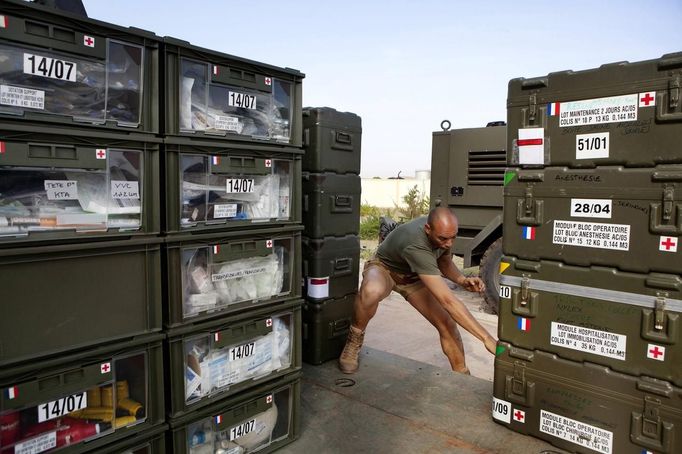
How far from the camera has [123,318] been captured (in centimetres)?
183

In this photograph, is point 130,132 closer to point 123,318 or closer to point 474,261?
point 123,318

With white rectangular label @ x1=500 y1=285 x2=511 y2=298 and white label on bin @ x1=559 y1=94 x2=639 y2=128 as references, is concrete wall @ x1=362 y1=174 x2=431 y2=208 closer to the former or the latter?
white rectangular label @ x1=500 y1=285 x2=511 y2=298

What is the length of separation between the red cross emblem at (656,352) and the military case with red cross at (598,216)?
13.4 inches

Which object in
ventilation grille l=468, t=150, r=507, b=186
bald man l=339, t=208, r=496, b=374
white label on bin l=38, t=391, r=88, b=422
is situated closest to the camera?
white label on bin l=38, t=391, r=88, b=422

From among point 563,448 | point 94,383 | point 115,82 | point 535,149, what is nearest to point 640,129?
point 535,149

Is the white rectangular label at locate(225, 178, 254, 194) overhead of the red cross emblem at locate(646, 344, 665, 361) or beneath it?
overhead

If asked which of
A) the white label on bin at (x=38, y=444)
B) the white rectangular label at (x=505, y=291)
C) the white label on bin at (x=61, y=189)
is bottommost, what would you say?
the white label on bin at (x=38, y=444)

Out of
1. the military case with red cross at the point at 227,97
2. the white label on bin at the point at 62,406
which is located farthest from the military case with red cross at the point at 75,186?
the white label on bin at the point at 62,406

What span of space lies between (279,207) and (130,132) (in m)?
0.81

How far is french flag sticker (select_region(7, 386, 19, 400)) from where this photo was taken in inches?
60.7

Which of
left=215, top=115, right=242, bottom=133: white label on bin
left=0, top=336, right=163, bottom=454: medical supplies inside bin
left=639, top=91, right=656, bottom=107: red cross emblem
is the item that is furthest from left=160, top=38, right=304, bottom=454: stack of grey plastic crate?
left=639, top=91, right=656, bottom=107: red cross emblem

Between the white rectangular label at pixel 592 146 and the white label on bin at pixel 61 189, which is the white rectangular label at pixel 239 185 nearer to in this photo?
the white label on bin at pixel 61 189

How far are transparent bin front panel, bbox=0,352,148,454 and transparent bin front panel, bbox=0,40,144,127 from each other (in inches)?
34.8

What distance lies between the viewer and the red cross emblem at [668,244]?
2106 millimetres
